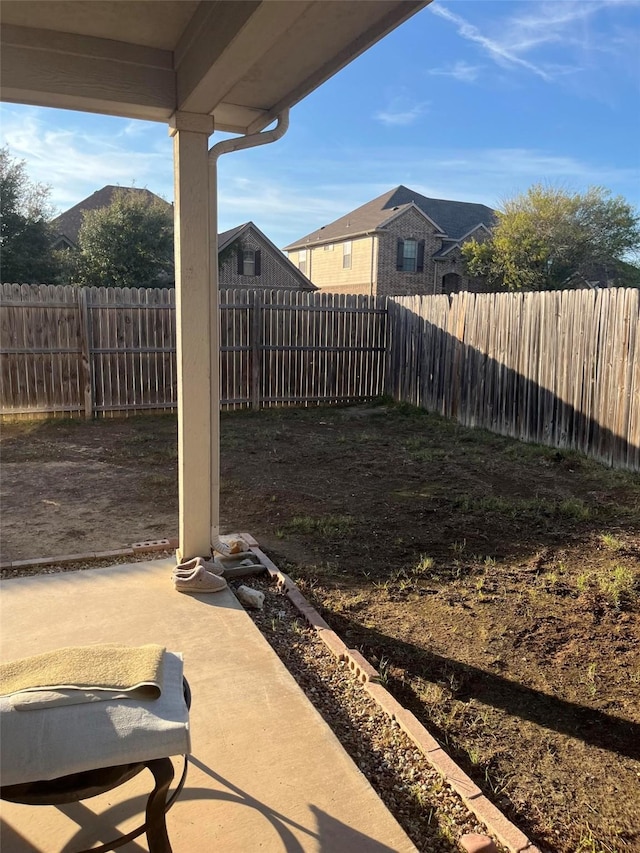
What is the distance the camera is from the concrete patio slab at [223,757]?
1.70 meters

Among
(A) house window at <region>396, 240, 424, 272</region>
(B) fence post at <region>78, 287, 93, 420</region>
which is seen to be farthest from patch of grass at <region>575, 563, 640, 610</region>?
(A) house window at <region>396, 240, 424, 272</region>

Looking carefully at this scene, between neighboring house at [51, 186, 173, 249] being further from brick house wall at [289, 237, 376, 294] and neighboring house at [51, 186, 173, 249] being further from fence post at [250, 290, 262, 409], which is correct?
fence post at [250, 290, 262, 409]

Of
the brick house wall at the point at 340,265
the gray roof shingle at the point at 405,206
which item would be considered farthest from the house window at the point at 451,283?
the brick house wall at the point at 340,265

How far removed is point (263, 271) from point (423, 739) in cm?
2377

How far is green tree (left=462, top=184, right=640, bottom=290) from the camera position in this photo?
24.5 meters

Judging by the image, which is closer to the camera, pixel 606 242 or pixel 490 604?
pixel 490 604

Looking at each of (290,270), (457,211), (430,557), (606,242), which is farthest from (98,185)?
(430,557)

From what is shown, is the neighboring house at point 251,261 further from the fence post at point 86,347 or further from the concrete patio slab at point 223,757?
the concrete patio slab at point 223,757

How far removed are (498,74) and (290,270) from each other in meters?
18.3

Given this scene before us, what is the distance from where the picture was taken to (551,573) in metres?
3.81

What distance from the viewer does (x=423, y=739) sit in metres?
2.13

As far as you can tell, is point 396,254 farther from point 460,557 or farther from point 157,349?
point 460,557

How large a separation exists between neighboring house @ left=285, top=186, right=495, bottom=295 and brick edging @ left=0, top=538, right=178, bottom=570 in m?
22.7

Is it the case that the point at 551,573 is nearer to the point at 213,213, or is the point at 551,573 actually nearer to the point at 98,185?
the point at 213,213
